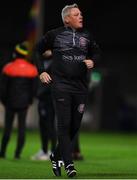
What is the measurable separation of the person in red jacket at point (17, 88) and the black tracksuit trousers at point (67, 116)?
182 inches

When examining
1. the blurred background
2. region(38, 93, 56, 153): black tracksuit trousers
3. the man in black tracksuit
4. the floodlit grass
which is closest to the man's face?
the man in black tracksuit

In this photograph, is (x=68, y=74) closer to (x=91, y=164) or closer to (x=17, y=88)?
(x=91, y=164)

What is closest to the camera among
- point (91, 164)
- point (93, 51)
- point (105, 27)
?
point (93, 51)

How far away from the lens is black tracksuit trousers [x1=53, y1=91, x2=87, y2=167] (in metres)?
11.8

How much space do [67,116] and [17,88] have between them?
4.80 meters

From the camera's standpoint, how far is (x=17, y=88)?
16.5 meters

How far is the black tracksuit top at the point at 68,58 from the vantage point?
11.9 meters

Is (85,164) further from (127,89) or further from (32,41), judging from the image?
(127,89)

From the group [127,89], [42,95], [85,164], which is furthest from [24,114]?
[127,89]

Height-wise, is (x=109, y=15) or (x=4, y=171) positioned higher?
(x=4, y=171)

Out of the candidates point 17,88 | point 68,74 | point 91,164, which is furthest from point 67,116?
point 17,88

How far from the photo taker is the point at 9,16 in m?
42.1

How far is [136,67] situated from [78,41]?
1186 inches

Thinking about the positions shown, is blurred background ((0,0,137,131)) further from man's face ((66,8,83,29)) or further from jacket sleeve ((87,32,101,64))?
man's face ((66,8,83,29))
